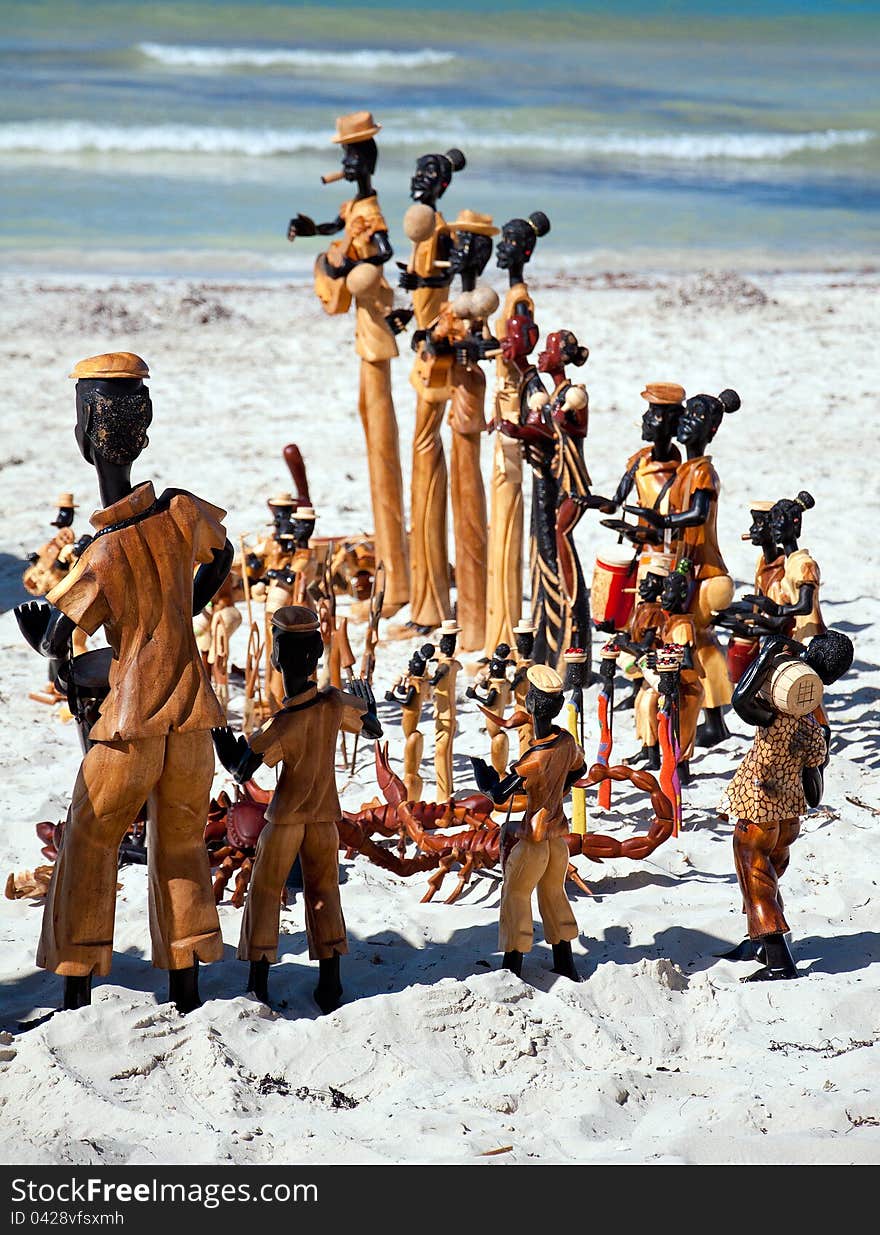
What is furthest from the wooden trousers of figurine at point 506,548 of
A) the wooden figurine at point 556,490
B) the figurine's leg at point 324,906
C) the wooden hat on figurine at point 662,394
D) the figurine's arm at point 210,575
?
the figurine's arm at point 210,575

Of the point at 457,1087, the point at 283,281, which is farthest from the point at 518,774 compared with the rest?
the point at 283,281

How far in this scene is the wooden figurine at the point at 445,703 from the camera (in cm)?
662

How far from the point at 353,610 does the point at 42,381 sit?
7430 mm

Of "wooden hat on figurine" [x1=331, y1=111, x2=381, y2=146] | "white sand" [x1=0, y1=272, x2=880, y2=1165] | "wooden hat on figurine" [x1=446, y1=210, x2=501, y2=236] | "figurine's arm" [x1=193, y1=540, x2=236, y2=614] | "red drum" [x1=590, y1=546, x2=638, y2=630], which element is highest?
"wooden hat on figurine" [x1=331, y1=111, x2=381, y2=146]

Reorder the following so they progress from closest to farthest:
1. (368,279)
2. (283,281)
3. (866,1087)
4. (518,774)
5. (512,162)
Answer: (866,1087) → (518,774) → (368,279) → (283,281) → (512,162)

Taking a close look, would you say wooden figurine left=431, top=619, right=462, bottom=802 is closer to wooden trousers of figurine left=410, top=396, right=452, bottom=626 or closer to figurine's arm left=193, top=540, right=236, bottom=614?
figurine's arm left=193, top=540, right=236, bottom=614

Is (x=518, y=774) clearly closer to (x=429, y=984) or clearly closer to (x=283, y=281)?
(x=429, y=984)

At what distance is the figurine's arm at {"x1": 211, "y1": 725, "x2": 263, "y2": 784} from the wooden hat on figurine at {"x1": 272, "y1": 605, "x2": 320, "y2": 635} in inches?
14.8

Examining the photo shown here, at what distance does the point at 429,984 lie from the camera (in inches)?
213

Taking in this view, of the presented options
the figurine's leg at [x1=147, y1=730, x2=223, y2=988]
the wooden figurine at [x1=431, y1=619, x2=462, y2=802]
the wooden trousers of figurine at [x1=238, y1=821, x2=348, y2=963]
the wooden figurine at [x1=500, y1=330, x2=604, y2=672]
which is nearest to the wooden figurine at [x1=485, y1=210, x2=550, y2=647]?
the wooden figurine at [x1=500, y1=330, x2=604, y2=672]

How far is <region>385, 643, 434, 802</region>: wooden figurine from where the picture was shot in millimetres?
6559

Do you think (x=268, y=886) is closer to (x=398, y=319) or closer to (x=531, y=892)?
(x=531, y=892)

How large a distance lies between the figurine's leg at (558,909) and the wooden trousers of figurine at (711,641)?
7.81 feet

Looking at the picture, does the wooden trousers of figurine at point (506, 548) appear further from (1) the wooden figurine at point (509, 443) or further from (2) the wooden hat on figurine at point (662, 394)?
(2) the wooden hat on figurine at point (662, 394)
